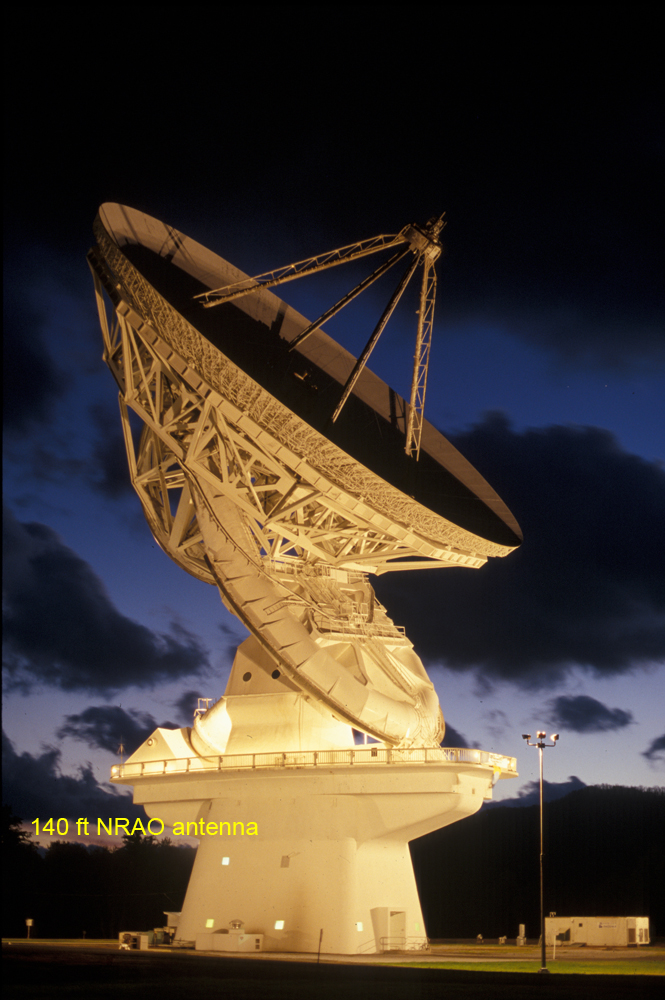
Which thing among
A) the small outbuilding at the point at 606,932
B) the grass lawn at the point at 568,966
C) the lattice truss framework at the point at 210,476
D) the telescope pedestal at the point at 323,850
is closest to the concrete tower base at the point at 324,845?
the telescope pedestal at the point at 323,850

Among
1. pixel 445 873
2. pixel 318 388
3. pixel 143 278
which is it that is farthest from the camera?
pixel 445 873

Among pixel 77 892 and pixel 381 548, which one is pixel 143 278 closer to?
pixel 381 548

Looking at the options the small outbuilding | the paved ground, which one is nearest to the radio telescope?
the paved ground

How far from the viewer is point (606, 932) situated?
34.1 metres

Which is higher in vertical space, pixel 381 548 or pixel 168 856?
pixel 381 548

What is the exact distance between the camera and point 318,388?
27422mm

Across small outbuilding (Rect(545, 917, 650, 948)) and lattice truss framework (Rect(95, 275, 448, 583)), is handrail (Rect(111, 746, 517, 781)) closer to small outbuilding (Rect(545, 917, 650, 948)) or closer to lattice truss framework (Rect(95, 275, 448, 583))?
lattice truss framework (Rect(95, 275, 448, 583))

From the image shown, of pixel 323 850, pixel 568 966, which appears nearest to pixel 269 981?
pixel 323 850

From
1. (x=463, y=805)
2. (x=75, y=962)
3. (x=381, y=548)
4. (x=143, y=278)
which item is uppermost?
(x=143, y=278)

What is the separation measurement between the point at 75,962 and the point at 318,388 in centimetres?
1461

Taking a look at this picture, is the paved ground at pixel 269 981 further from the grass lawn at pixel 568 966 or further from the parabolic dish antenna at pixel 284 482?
the parabolic dish antenna at pixel 284 482

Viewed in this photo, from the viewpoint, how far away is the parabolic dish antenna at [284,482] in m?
23.4

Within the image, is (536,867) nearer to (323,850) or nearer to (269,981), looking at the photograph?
(323,850)

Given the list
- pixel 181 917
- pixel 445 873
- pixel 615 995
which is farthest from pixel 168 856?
pixel 615 995
